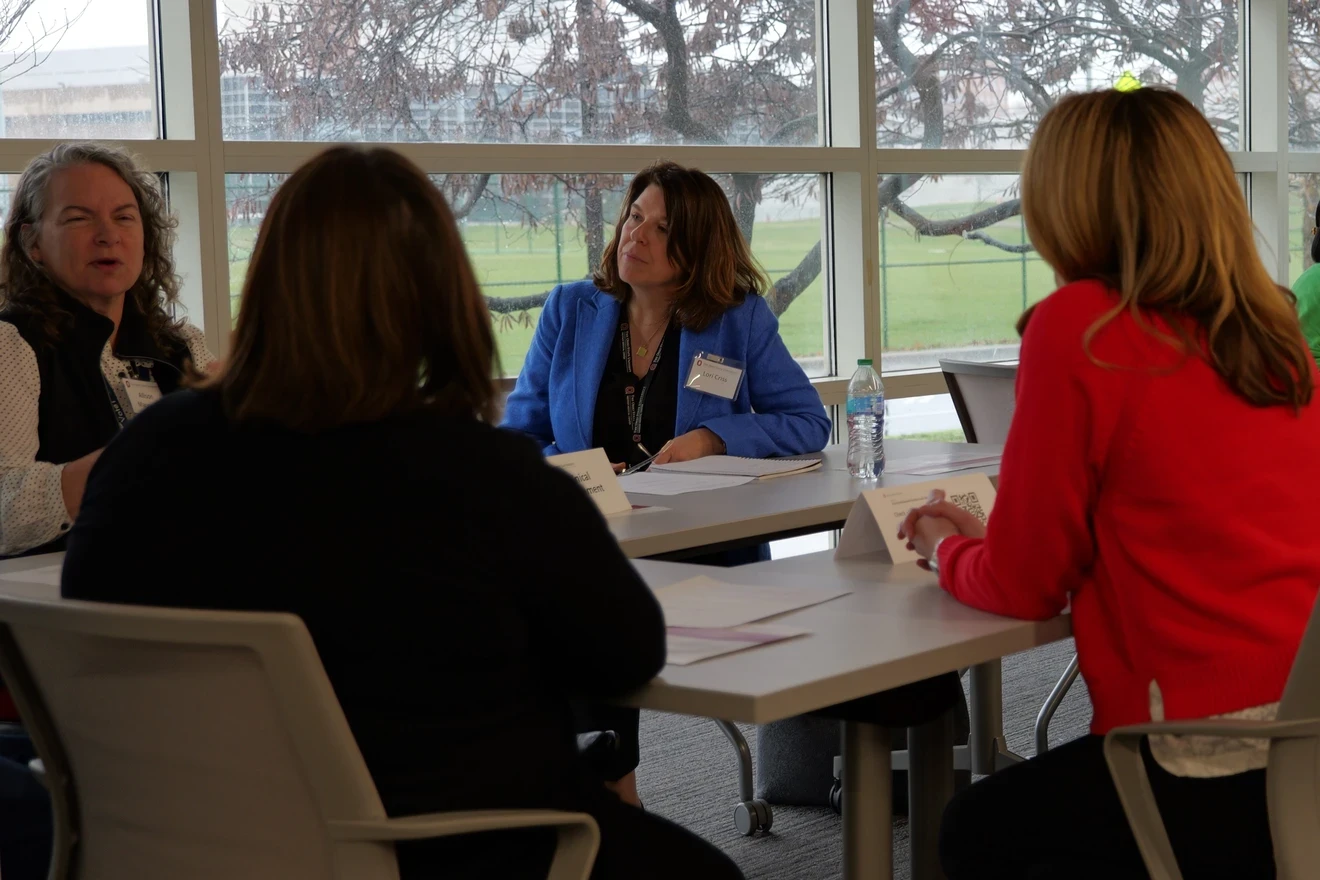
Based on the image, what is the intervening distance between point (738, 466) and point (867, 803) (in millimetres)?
1329

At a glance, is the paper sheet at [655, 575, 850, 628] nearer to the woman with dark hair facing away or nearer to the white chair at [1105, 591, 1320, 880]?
the woman with dark hair facing away

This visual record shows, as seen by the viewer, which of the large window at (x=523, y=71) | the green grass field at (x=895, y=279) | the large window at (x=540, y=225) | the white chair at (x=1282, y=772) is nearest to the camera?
the white chair at (x=1282, y=772)

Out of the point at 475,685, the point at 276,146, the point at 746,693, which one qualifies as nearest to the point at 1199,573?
the point at 746,693

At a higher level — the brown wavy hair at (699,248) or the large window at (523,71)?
the large window at (523,71)

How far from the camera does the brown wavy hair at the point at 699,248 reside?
349 cm

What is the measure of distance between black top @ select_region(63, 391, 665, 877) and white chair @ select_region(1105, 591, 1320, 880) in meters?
0.53

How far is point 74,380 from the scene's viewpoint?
2564 millimetres

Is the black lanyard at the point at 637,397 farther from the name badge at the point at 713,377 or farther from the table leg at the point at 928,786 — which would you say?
the table leg at the point at 928,786

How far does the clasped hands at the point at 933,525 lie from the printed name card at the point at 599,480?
672mm

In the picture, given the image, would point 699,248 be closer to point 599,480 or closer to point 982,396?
point 982,396

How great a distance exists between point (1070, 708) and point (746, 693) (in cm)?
297

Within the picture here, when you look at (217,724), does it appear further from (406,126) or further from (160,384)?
(406,126)

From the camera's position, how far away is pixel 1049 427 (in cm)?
163

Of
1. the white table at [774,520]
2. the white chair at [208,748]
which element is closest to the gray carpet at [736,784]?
the white table at [774,520]
